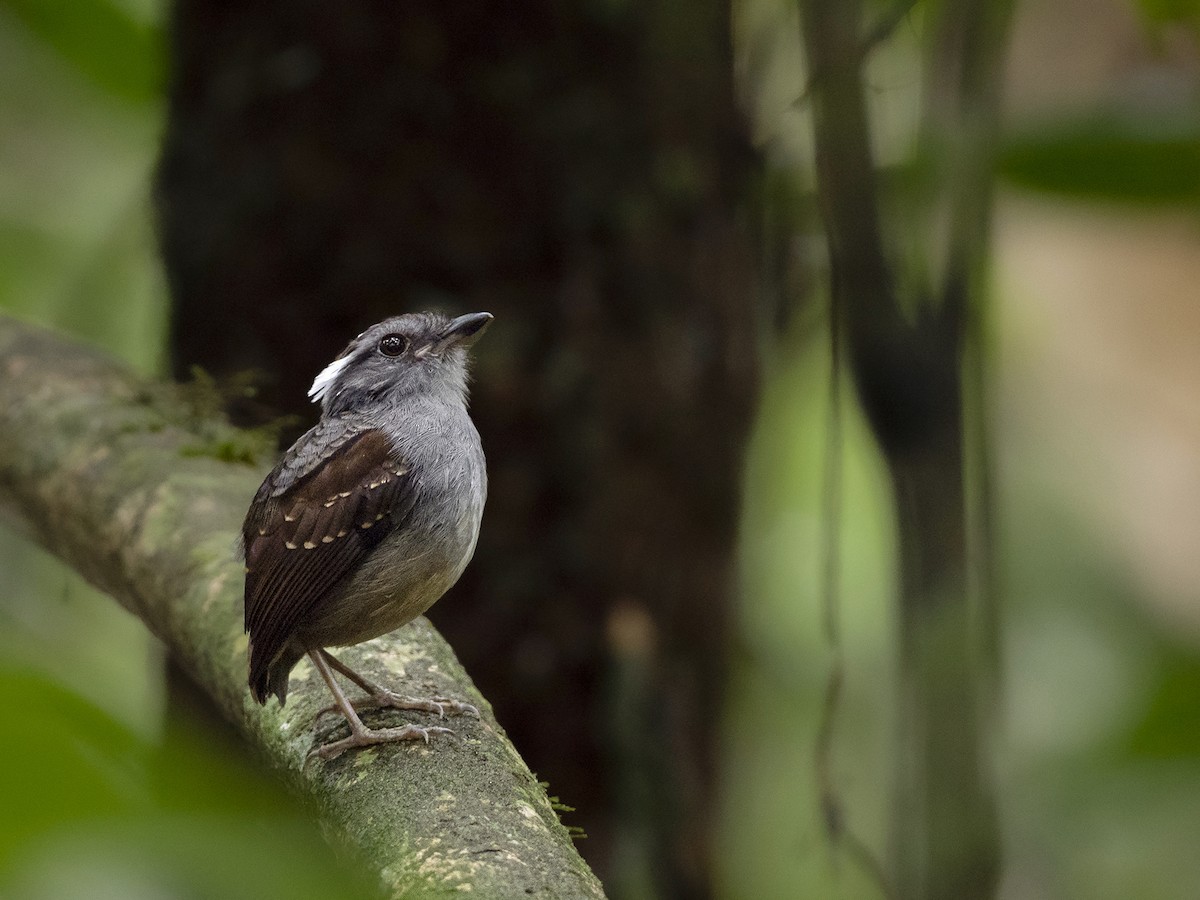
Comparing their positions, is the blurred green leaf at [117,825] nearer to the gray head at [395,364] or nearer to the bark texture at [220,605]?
the bark texture at [220,605]

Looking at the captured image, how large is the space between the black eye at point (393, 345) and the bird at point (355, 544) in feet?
1.03

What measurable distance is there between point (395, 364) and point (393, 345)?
0.06 m

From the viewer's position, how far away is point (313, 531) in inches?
113

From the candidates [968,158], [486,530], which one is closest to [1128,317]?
[486,530]

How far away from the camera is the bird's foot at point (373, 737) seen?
255 centimetres

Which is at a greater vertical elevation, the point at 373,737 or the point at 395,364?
the point at 395,364

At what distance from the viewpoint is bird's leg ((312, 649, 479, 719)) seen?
275 centimetres

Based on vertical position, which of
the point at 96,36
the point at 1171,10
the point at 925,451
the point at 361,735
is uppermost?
the point at 1171,10

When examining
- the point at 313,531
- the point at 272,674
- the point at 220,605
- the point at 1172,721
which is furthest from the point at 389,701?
Answer: the point at 1172,721

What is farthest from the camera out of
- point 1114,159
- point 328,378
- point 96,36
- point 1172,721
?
point 96,36

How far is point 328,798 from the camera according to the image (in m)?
2.46

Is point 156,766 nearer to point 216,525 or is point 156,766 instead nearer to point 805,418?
point 216,525

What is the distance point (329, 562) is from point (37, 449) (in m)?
1.74

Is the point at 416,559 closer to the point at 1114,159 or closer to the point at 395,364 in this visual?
the point at 395,364
